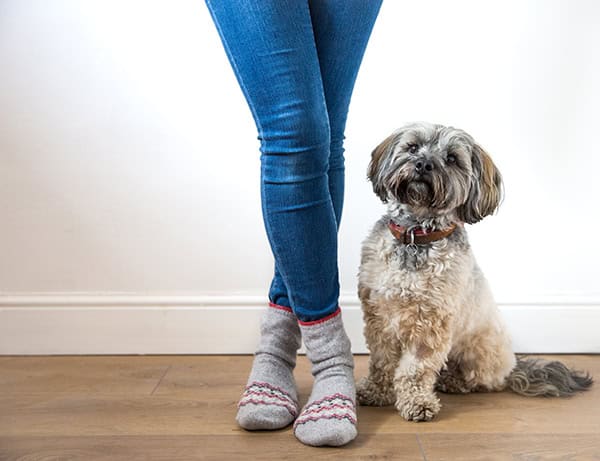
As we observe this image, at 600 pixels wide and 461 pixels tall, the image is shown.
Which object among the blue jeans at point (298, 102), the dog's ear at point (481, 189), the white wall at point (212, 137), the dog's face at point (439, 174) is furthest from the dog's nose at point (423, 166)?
the white wall at point (212, 137)

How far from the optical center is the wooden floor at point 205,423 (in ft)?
4.39

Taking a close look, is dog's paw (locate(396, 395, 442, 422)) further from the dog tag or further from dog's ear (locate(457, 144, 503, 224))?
dog's ear (locate(457, 144, 503, 224))

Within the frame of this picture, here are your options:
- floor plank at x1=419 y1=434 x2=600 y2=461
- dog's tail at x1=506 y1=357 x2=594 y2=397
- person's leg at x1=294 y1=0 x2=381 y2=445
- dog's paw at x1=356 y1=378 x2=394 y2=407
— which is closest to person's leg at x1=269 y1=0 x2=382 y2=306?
person's leg at x1=294 y1=0 x2=381 y2=445

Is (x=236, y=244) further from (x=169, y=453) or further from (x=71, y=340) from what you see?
(x=169, y=453)

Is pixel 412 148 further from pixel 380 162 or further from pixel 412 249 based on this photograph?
pixel 412 249

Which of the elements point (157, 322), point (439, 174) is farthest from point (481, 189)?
point (157, 322)

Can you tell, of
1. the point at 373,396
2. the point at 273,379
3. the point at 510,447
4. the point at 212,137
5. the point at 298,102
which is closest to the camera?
the point at 298,102

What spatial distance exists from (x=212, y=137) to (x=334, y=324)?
74cm

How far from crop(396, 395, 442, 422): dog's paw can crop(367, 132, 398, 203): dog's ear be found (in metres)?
0.46

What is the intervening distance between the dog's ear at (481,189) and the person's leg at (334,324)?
0.31 metres

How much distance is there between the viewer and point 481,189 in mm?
1474

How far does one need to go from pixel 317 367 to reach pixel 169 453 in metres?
0.36

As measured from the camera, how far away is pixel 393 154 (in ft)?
4.93

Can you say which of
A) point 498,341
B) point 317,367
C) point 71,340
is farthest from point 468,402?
point 71,340
